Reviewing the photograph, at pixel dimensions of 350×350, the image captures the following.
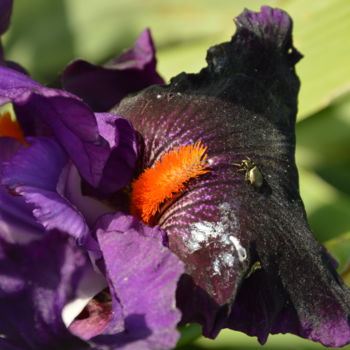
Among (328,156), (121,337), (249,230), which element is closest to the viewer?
(121,337)

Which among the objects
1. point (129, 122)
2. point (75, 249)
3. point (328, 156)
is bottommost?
point (328, 156)

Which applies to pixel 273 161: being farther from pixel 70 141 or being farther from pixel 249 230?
pixel 70 141

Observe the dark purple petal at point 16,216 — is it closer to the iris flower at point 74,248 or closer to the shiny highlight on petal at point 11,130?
the iris flower at point 74,248

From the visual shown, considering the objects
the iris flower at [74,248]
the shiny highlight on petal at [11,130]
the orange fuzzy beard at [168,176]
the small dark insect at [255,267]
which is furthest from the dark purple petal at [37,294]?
the shiny highlight on petal at [11,130]

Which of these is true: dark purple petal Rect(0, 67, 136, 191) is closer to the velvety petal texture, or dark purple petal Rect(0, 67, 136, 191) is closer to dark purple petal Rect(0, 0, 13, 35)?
the velvety petal texture

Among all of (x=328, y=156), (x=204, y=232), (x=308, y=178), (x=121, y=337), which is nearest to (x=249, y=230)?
(x=204, y=232)

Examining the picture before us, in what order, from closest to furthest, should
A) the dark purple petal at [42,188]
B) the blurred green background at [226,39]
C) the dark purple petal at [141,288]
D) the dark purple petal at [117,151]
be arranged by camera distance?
1. the dark purple petal at [141,288]
2. the dark purple petal at [42,188]
3. the dark purple petal at [117,151]
4. the blurred green background at [226,39]

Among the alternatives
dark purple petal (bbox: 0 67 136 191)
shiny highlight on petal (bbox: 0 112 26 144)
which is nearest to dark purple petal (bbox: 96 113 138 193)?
dark purple petal (bbox: 0 67 136 191)
